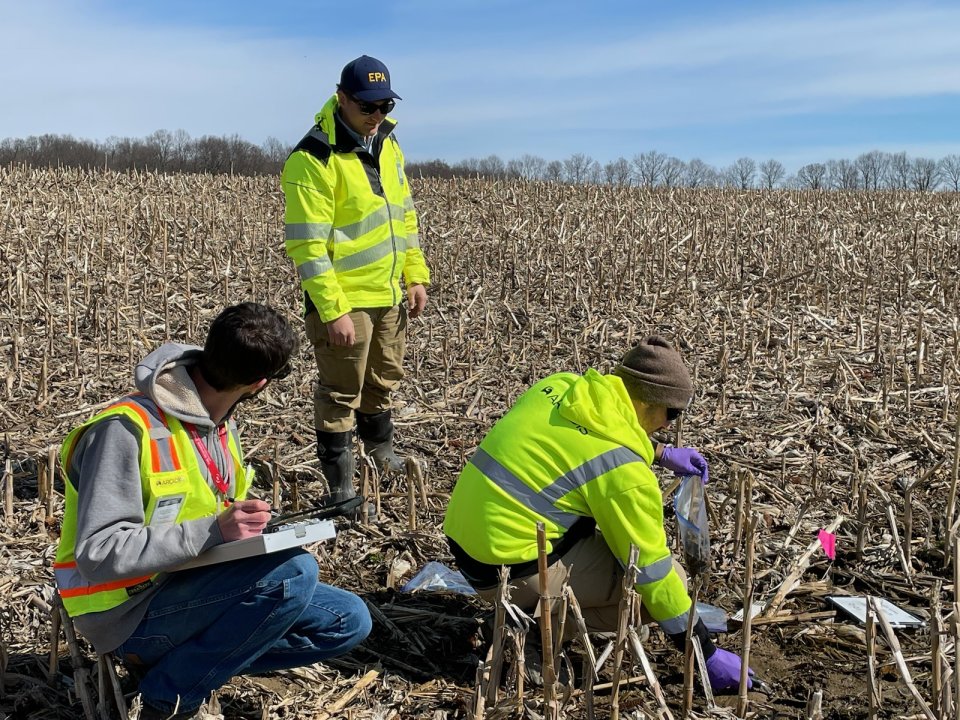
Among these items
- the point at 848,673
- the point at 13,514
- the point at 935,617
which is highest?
the point at 935,617

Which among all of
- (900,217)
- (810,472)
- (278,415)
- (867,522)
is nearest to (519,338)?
(278,415)

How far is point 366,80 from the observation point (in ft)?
13.8

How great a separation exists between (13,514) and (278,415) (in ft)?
5.96

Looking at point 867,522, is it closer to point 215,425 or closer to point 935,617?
point 935,617

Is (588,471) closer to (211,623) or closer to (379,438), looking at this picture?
(211,623)

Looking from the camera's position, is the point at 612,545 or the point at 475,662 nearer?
the point at 612,545

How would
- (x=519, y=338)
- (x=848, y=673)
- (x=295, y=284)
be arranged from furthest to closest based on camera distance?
(x=295, y=284) < (x=519, y=338) < (x=848, y=673)

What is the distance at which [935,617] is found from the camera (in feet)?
7.62

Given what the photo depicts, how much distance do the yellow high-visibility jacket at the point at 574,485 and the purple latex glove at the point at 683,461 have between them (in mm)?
548

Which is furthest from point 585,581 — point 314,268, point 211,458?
point 314,268

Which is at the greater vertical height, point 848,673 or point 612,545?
point 612,545

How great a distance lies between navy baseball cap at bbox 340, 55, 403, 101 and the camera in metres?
4.21

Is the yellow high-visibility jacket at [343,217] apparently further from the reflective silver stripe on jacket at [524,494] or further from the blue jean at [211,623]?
the blue jean at [211,623]

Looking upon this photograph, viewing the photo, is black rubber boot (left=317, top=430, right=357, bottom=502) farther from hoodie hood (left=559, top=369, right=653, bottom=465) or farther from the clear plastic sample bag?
hoodie hood (left=559, top=369, right=653, bottom=465)
